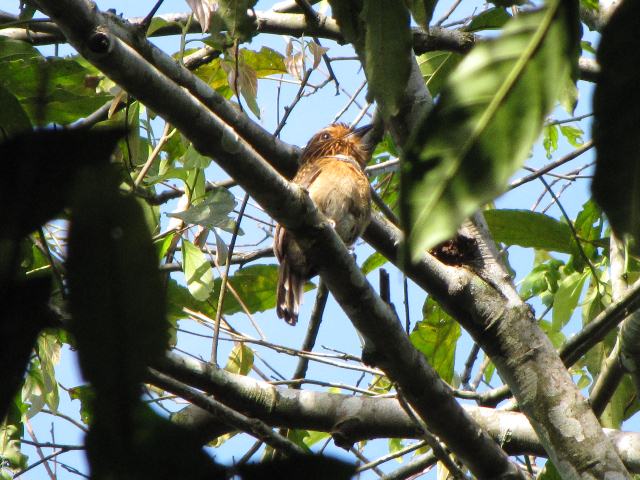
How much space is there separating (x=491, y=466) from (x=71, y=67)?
168 cm

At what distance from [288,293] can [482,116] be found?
372 cm

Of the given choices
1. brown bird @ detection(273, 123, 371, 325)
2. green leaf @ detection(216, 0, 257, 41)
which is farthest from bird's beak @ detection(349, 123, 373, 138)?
green leaf @ detection(216, 0, 257, 41)

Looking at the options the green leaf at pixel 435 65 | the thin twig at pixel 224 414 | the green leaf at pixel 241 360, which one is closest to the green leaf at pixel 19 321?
the thin twig at pixel 224 414

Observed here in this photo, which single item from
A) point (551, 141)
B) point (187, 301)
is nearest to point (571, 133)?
point (551, 141)

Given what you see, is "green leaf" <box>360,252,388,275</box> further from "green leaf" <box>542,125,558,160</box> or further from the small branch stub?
the small branch stub

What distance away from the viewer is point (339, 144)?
513 cm

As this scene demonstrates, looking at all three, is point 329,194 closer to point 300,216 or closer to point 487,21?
point 487,21

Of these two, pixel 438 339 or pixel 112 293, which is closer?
pixel 112 293

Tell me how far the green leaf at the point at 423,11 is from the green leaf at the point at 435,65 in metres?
2.24

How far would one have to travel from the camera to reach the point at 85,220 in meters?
0.37

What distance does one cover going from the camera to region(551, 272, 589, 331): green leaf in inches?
141

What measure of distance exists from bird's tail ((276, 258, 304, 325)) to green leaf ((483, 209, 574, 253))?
1129 millimetres

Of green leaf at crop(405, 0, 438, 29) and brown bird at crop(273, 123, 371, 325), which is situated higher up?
brown bird at crop(273, 123, 371, 325)

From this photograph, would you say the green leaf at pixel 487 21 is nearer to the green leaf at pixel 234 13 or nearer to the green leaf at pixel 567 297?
the green leaf at pixel 567 297
